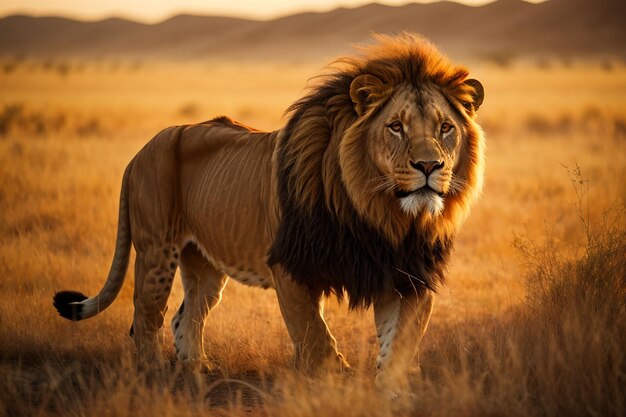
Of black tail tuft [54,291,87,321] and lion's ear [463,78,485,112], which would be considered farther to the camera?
black tail tuft [54,291,87,321]

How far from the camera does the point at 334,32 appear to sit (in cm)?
10944

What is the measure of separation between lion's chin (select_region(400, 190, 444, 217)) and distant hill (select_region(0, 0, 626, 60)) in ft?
181

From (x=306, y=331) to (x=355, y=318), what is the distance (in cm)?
151

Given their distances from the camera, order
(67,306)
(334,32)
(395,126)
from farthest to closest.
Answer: (334,32), (67,306), (395,126)

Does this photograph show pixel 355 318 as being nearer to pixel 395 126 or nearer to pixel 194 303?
pixel 194 303

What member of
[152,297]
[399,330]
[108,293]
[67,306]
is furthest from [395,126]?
[67,306]

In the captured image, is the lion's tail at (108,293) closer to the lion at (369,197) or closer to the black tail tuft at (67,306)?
the black tail tuft at (67,306)

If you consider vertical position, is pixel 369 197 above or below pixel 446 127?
below

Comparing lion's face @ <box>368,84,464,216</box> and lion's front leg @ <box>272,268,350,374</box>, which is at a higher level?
lion's face @ <box>368,84,464,216</box>

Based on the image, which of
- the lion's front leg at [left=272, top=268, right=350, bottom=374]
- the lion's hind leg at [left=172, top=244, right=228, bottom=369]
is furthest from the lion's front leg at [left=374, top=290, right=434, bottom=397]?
the lion's hind leg at [left=172, top=244, right=228, bottom=369]

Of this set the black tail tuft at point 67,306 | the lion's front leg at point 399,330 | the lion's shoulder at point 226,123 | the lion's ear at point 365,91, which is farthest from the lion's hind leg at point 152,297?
the lion's ear at point 365,91

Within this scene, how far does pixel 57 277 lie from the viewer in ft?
22.9

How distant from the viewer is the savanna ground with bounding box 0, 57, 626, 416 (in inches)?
146

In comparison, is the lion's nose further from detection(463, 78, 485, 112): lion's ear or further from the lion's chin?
detection(463, 78, 485, 112): lion's ear
